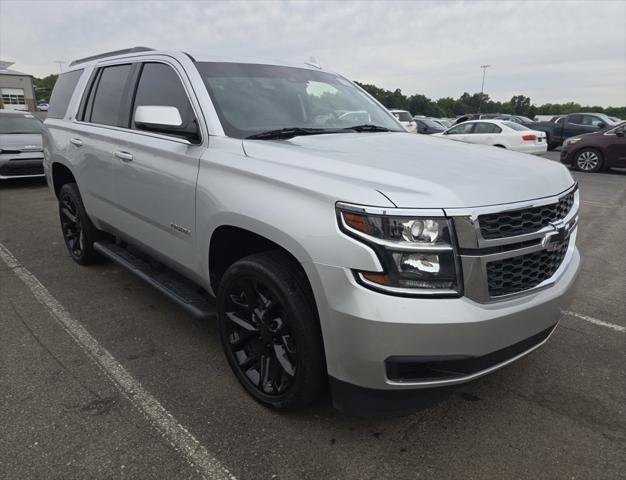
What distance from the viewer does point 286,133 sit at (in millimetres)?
2936

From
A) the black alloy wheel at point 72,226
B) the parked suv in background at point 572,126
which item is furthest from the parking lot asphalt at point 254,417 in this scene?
the parked suv in background at point 572,126

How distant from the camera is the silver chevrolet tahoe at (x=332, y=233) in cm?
195

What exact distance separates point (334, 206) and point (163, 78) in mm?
1969

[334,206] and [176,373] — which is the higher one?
[334,206]

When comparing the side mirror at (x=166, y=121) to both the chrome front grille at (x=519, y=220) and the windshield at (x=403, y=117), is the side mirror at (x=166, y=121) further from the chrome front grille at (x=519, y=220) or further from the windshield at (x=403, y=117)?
the windshield at (x=403, y=117)

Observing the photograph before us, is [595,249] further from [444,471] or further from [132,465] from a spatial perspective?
[132,465]

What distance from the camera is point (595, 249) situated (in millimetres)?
5766

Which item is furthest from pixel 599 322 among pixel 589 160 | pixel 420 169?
pixel 589 160

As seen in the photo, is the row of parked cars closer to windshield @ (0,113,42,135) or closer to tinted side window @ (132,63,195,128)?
tinted side window @ (132,63,195,128)

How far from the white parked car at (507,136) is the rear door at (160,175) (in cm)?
1254

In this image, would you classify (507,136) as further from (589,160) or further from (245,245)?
(245,245)

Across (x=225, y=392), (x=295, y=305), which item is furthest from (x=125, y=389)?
(x=295, y=305)

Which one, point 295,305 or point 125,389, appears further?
point 125,389

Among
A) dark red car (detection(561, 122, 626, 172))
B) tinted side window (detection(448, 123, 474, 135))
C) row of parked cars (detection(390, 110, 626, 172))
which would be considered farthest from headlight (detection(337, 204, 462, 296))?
tinted side window (detection(448, 123, 474, 135))
